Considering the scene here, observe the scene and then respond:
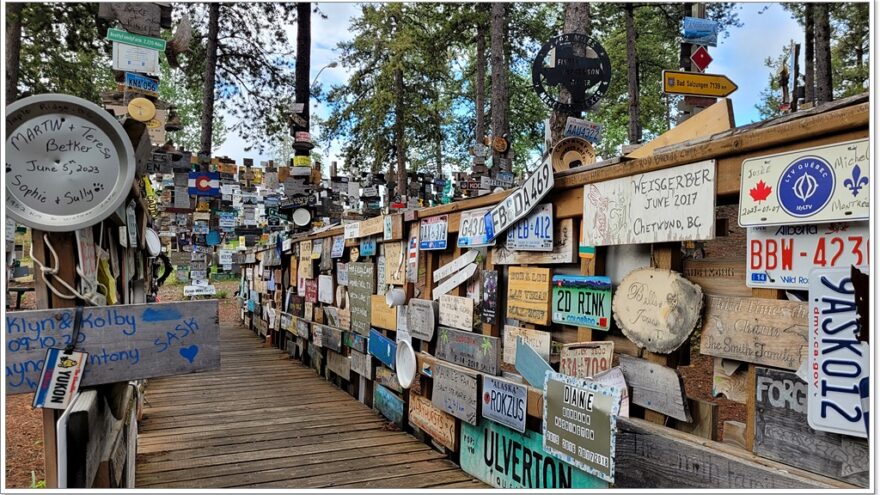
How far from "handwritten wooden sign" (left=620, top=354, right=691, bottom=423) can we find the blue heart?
175cm

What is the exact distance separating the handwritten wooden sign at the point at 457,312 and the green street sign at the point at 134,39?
2864 millimetres

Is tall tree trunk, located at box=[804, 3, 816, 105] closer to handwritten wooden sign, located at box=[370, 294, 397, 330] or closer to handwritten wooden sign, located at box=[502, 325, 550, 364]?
handwritten wooden sign, located at box=[370, 294, 397, 330]

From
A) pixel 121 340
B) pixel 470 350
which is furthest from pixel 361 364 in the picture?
pixel 121 340

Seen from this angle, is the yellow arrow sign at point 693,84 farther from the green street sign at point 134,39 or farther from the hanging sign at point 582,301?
the green street sign at point 134,39

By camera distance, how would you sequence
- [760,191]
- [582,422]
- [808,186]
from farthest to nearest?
1. [582,422]
2. [760,191]
3. [808,186]

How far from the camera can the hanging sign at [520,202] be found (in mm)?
2803

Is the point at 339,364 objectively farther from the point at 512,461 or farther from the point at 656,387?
the point at 656,387

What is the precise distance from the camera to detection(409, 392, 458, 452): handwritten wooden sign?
12.4ft

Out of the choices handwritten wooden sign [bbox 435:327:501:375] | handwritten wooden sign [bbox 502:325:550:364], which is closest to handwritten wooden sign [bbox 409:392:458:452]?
handwritten wooden sign [bbox 435:327:501:375]

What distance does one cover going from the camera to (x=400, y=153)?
691 inches

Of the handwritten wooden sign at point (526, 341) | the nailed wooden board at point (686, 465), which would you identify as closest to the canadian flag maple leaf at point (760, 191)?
the nailed wooden board at point (686, 465)

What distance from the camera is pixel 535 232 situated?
9.64 ft

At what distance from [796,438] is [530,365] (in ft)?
4.47

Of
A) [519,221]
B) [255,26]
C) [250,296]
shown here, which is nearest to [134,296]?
[519,221]
